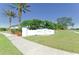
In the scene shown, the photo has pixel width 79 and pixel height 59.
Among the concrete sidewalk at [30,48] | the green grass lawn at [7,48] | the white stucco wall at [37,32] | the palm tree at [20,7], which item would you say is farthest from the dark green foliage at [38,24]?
the green grass lawn at [7,48]

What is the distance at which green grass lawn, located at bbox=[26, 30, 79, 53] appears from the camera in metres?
6.27

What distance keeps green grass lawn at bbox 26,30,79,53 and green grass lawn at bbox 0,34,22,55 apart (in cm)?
48

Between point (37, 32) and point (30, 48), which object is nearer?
point (30, 48)

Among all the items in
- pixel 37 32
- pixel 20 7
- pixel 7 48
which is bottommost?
pixel 7 48

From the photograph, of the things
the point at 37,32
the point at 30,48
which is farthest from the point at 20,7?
the point at 30,48

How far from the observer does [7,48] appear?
248 inches

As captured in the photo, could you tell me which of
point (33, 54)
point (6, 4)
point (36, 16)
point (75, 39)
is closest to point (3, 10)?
point (6, 4)

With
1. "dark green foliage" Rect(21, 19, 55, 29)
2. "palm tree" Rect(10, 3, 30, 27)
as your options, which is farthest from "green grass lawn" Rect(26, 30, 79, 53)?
"palm tree" Rect(10, 3, 30, 27)

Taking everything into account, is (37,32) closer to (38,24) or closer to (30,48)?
(38,24)

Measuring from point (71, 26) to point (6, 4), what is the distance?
1416mm

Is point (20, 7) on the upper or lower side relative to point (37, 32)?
upper

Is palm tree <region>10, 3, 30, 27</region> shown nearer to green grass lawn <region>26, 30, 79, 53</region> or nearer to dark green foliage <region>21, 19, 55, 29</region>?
dark green foliage <region>21, 19, 55, 29</region>

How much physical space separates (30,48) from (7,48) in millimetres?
475

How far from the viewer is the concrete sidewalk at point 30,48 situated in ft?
20.1
